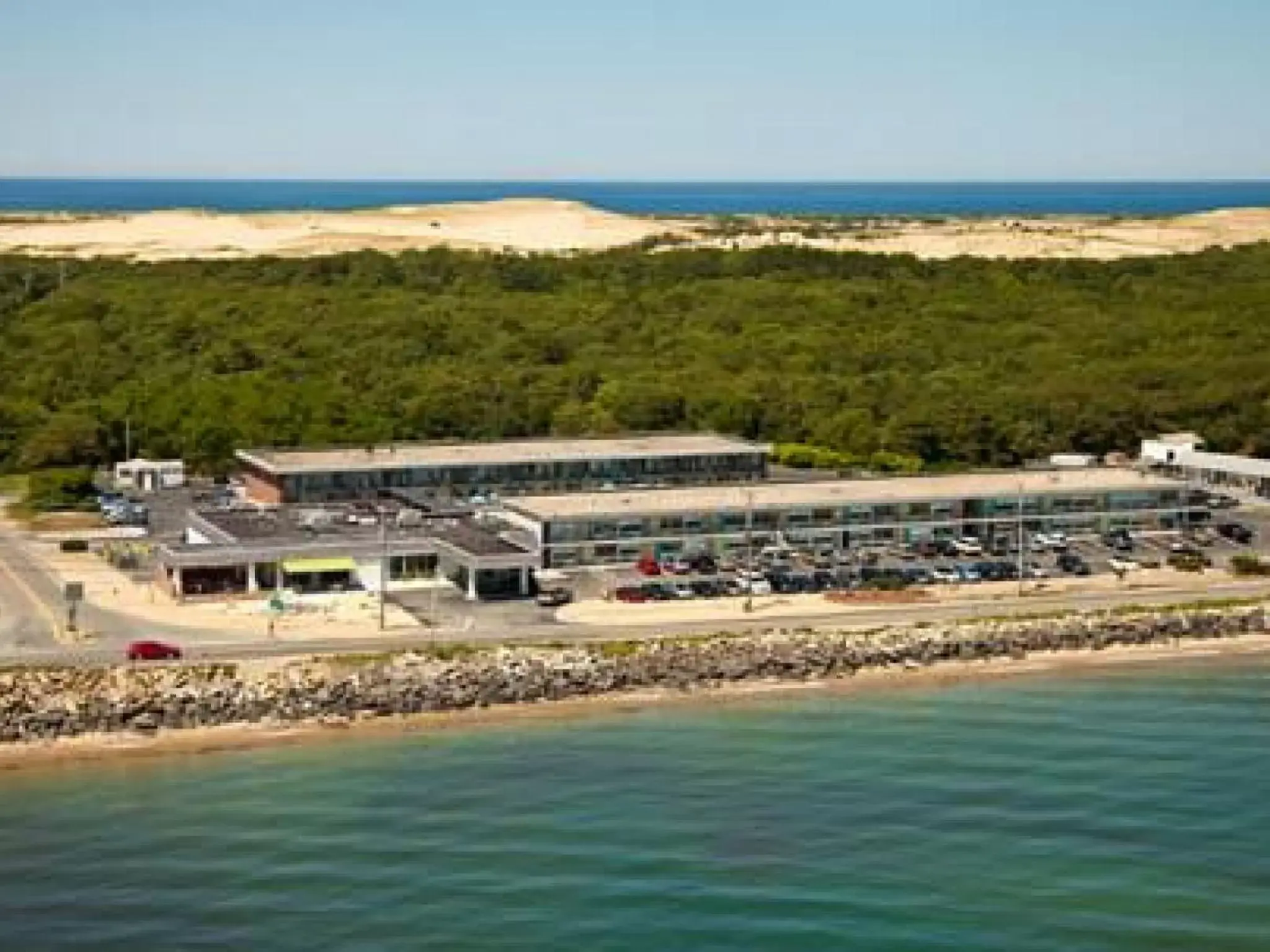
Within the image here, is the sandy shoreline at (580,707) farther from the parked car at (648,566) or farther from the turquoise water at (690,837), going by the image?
the parked car at (648,566)

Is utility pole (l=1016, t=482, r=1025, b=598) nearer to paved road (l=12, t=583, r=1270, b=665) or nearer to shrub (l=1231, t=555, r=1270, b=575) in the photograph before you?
paved road (l=12, t=583, r=1270, b=665)

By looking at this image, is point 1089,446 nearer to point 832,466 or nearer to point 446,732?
point 832,466

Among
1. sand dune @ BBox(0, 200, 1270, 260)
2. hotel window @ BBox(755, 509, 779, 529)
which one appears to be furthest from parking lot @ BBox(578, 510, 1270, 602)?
sand dune @ BBox(0, 200, 1270, 260)

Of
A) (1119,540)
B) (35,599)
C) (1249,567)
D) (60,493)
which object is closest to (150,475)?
(60,493)

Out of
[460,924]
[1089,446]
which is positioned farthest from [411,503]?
[460,924]

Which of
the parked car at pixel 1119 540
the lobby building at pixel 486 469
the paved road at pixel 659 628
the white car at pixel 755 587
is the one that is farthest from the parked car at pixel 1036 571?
the lobby building at pixel 486 469

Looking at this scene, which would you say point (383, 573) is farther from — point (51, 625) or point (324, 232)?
point (324, 232)
